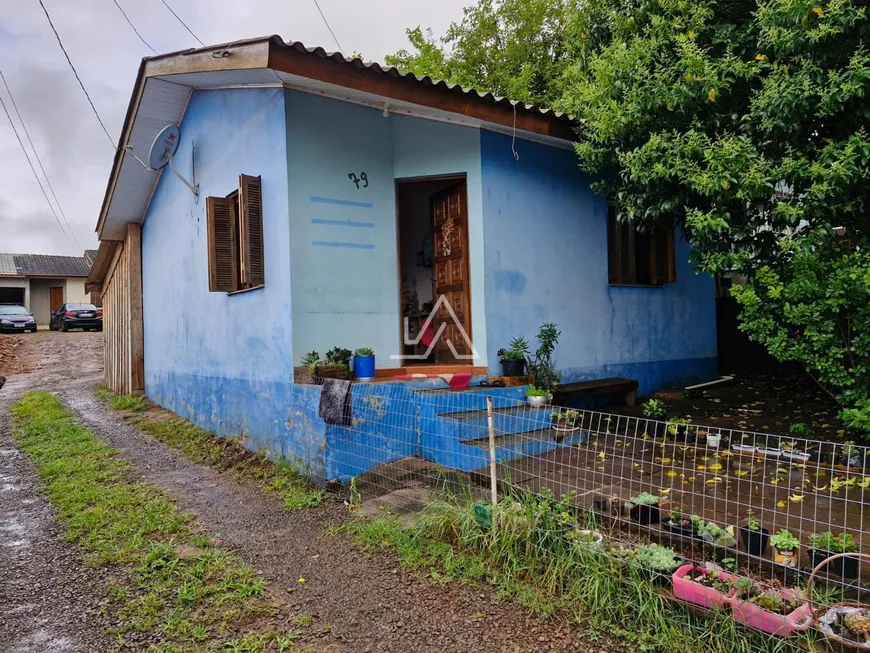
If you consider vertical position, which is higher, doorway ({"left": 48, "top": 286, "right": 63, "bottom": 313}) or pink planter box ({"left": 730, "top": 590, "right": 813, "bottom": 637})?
doorway ({"left": 48, "top": 286, "right": 63, "bottom": 313})

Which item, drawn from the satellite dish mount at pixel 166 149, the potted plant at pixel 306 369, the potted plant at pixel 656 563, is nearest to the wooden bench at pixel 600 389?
the potted plant at pixel 306 369

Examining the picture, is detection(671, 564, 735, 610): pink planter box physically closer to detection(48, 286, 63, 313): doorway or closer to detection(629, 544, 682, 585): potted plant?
detection(629, 544, 682, 585): potted plant

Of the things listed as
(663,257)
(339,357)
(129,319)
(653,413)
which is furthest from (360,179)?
(129,319)

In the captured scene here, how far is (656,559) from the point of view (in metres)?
2.85

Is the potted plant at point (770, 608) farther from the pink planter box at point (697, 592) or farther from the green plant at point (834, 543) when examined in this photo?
the green plant at point (834, 543)

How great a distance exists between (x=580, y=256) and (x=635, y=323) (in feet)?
4.43

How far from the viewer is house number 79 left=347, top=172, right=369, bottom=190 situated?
6.03 m

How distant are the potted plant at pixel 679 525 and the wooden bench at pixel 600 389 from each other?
2.97 metres

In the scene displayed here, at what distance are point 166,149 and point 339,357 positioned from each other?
4778mm

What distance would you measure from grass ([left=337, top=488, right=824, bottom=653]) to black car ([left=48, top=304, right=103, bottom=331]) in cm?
2252

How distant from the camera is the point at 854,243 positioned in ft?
15.8

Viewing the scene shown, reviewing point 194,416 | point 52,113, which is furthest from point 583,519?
point 52,113

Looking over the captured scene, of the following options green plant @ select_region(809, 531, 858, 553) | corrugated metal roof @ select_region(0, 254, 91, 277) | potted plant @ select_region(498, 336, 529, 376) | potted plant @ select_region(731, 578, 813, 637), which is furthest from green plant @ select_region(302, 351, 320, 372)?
corrugated metal roof @ select_region(0, 254, 91, 277)

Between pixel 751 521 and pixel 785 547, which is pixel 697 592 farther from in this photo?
pixel 751 521
